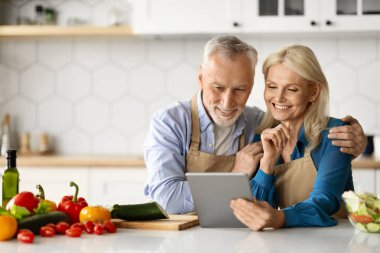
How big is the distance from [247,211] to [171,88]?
283cm

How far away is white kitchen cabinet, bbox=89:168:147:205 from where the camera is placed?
4352mm

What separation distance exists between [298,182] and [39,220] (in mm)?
1019

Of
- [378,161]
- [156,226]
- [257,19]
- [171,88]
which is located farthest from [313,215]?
[171,88]

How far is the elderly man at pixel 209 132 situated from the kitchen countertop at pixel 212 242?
519 mm

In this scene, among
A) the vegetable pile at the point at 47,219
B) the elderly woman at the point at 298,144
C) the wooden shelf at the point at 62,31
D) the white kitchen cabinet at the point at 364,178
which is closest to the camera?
the vegetable pile at the point at 47,219

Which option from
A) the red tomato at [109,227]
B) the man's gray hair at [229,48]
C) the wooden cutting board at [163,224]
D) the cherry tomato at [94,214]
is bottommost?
the wooden cutting board at [163,224]

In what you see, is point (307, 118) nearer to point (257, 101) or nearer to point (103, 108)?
point (257, 101)

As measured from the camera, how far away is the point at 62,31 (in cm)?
462

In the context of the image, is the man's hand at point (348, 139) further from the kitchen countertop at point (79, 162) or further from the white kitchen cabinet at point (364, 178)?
the kitchen countertop at point (79, 162)

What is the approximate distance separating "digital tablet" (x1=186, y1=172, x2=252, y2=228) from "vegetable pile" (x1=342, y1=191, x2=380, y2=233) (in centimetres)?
32

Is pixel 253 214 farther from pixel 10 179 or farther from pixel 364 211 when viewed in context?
pixel 10 179

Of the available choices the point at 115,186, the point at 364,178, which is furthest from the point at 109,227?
the point at 364,178

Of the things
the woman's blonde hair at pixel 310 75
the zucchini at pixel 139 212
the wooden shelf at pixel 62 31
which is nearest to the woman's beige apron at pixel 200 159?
the woman's blonde hair at pixel 310 75

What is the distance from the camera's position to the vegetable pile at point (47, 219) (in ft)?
6.57
